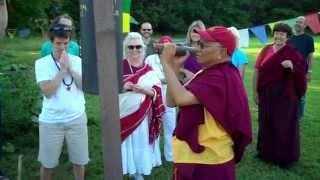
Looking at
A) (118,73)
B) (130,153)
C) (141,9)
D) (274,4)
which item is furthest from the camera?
(274,4)

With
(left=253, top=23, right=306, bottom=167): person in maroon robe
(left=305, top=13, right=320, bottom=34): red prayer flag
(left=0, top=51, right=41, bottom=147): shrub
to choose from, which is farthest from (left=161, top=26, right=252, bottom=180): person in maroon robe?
(left=305, top=13, right=320, bottom=34): red prayer flag

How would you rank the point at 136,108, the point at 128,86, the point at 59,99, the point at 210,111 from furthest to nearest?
the point at 136,108 → the point at 128,86 → the point at 59,99 → the point at 210,111

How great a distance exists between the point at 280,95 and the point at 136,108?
1.80 metres

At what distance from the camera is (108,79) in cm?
316

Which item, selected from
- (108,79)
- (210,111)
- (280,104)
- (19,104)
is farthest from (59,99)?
(280,104)

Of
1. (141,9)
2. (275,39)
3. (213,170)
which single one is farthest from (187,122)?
(141,9)

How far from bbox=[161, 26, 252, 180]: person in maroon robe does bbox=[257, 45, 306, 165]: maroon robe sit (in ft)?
8.71

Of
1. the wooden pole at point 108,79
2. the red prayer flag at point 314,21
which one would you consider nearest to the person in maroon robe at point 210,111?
the wooden pole at point 108,79

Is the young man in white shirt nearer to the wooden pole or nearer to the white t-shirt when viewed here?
the white t-shirt

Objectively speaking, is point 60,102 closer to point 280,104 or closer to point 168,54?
point 168,54

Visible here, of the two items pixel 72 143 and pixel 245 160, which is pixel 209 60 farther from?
pixel 245 160

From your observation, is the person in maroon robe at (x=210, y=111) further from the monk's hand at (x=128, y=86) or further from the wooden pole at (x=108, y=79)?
the monk's hand at (x=128, y=86)

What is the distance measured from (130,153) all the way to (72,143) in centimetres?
91

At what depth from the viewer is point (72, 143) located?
203 inches
